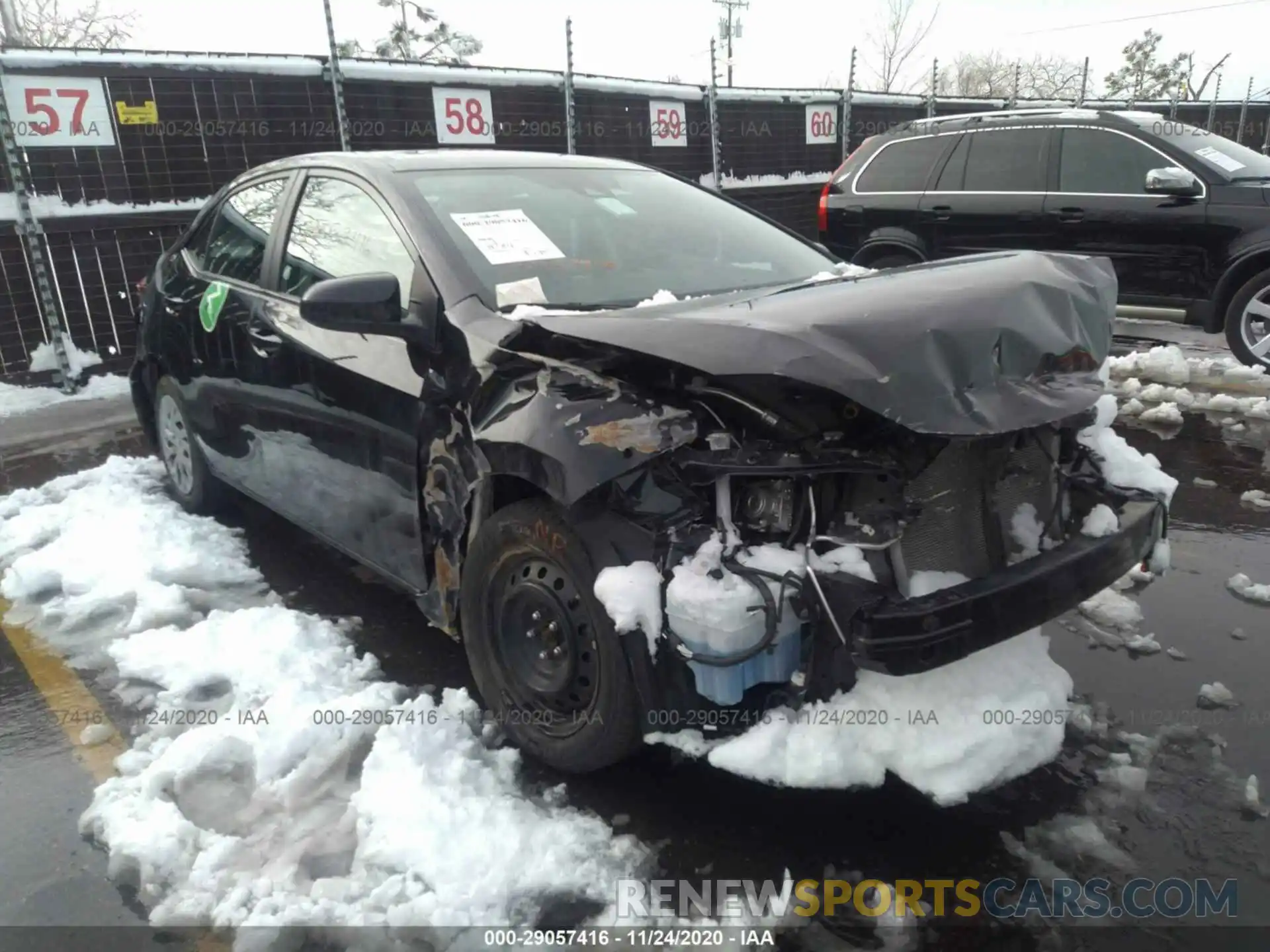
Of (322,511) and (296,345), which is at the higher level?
(296,345)

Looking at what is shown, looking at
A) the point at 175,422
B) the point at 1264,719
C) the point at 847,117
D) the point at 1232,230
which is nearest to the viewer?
the point at 1264,719

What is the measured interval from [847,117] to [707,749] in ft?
42.6

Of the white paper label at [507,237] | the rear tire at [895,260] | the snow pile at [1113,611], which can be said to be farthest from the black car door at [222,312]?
the rear tire at [895,260]

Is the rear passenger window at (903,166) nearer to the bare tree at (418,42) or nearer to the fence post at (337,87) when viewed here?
the fence post at (337,87)

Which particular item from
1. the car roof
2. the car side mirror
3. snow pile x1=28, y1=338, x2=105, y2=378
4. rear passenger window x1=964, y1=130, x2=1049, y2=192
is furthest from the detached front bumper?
snow pile x1=28, y1=338, x2=105, y2=378

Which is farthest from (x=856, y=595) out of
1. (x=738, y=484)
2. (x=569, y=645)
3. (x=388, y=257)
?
(x=388, y=257)

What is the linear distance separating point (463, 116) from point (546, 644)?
8.58 meters

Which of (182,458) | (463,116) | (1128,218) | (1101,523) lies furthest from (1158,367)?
(463,116)

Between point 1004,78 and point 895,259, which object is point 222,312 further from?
point 1004,78

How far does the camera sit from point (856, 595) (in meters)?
2.08

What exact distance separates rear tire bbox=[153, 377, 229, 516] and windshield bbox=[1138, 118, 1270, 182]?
6980 millimetres

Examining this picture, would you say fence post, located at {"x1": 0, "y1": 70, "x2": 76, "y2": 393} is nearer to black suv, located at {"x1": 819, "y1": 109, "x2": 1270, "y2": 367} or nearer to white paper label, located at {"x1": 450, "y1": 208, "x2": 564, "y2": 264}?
white paper label, located at {"x1": 450, "y1": 208, "x2": 564, "y2": 264}

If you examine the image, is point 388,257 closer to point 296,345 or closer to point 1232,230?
point 296,345

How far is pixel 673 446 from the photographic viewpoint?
2.08 metres
